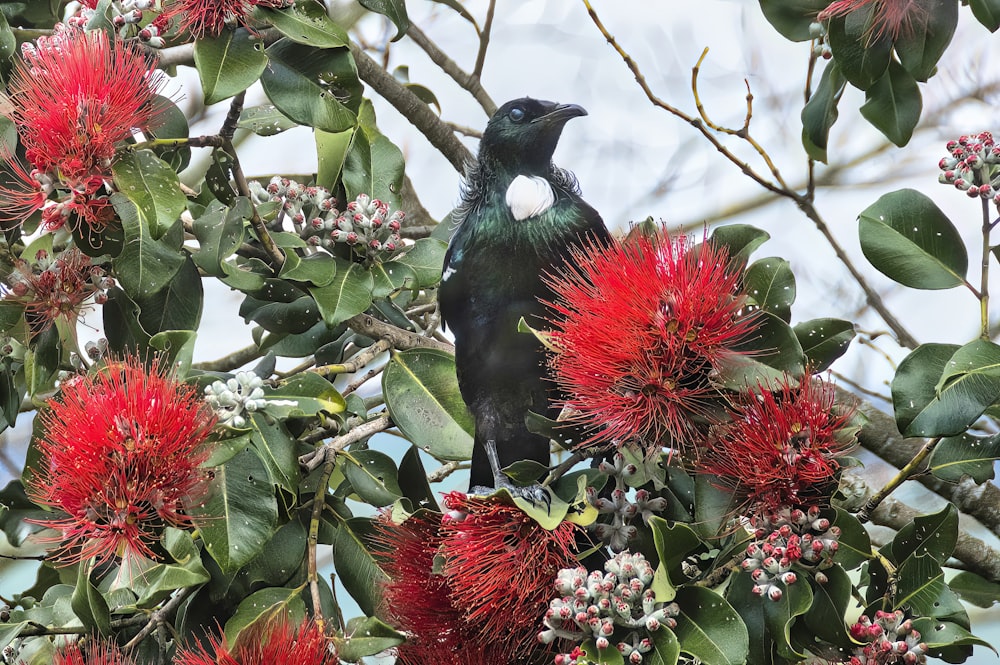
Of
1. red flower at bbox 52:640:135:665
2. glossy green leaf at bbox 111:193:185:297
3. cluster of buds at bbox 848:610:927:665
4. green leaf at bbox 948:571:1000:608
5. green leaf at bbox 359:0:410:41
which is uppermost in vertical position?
green leaf at bbox 359:0:410:41

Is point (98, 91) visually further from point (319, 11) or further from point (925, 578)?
point (925, 578)

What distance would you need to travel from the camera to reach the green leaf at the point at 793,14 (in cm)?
91

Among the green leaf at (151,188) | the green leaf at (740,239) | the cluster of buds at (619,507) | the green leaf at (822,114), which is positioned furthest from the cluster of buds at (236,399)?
the green leaf at (822,114)

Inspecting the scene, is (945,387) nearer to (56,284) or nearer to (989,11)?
(989,11)

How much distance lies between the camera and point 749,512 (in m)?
0.65

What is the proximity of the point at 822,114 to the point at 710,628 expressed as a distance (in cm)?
50

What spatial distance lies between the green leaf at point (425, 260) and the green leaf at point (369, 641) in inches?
11.8

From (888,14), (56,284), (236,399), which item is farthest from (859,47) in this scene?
(56,284)

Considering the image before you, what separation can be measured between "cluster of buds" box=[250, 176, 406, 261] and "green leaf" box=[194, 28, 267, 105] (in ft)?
0.35

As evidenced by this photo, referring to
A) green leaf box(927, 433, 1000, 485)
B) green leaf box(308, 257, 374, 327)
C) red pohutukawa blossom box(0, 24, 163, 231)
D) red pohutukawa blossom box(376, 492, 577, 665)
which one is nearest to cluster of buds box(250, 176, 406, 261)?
green leaf box(308, 257, 374, 327)

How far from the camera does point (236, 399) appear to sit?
71 cm

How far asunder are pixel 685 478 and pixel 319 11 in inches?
17.3

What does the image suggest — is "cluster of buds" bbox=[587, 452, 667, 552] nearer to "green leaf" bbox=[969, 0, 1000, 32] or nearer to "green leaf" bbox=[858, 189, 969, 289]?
"green leaf" bbox=[858, 189, 969, 289]

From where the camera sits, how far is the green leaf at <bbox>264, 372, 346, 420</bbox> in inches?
29.2
